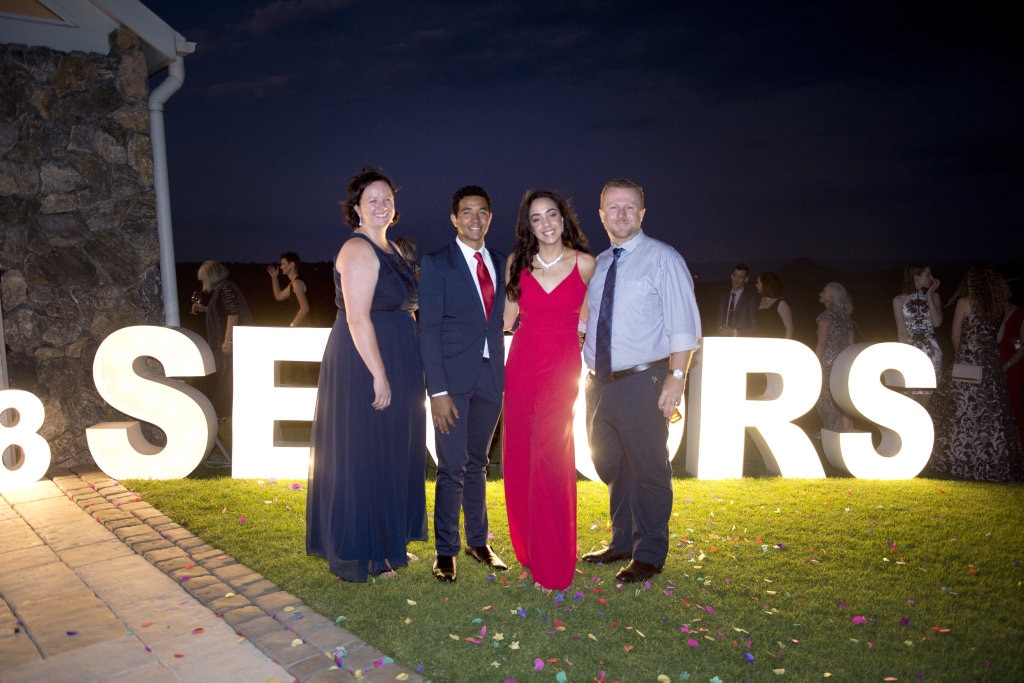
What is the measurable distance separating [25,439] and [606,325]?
5.40m

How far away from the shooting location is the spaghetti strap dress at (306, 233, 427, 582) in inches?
163

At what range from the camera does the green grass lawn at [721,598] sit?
3307 mm

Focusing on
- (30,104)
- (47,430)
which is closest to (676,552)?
(47,430)

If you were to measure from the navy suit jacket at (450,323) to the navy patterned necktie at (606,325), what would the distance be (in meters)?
0.67

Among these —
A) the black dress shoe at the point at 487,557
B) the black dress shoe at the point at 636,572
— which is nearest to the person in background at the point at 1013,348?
the black dress shoe at the point at 636,572

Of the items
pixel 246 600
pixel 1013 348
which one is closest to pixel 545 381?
pixel 246 600

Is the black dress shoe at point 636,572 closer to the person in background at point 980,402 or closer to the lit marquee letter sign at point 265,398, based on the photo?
the lit marquee letter sign at point 265,398

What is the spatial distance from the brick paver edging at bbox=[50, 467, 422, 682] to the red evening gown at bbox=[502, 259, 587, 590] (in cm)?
110

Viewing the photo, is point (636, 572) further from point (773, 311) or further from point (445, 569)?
point (773, 311)

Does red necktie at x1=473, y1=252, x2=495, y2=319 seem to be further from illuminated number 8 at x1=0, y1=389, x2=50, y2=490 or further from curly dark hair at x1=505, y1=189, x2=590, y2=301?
illuminated number 8 at x1=0, y1=389, x2=50, y2=490

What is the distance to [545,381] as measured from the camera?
3990 mm

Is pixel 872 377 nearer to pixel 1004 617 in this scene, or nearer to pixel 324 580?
pixel 1004 617

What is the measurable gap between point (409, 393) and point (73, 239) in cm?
478

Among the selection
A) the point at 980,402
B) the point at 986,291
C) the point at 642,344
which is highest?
the point at 986,291
